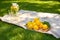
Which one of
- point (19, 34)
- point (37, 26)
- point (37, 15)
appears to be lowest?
point (37, 15)

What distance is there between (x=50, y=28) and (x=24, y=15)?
3.02ft

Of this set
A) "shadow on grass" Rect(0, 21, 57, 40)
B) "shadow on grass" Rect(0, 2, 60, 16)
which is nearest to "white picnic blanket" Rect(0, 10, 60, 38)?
"shadow on grass" Rect(0, 21, 57, 40)

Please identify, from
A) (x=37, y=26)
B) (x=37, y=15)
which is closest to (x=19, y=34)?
(x=37, y=26)

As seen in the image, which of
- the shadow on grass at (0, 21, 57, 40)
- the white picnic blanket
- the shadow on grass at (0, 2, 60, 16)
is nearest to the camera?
the shadow on grass at (0, 21, 57, 40)

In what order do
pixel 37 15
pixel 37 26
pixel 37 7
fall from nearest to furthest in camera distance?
1. pixel 37 26
2. pixel 37 15
3. pixel 37 7

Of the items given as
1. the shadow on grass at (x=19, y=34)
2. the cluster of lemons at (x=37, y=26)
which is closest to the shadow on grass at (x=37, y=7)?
the shadow on grass at (x=19, y=34)

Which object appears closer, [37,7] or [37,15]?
[37,15]

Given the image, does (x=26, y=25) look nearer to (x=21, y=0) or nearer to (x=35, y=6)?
(x=35, y=6)

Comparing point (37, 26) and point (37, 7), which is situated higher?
point (37, 26)

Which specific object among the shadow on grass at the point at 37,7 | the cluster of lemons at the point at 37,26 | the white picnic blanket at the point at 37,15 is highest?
the cluster of lemons at the point at 37,26

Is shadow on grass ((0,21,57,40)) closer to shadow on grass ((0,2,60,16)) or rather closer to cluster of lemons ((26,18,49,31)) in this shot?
cluster of lemons ((26,18,49,31))

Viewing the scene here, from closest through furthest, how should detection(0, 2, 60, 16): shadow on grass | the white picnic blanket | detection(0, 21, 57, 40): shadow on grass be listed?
1. detection(0, 21, 57, 40): shadow on grass
2. the white picnic blanket
3. detection(0, 2, 60, 16): shadow on grass

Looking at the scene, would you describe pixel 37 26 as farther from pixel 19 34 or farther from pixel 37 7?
pixel 37 7

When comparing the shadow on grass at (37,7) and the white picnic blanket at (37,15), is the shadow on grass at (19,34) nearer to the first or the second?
the white picnic blanket at (37,15)
